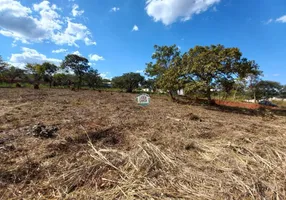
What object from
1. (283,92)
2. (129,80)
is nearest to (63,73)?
(129,80)

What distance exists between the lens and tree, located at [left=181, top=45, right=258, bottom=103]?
8.38m

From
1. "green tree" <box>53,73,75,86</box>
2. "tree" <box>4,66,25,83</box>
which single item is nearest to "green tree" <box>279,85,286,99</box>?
"green tree" <box>53,73,75,86</box>

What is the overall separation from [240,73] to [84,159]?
945cm

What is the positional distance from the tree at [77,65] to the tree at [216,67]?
71.9ft

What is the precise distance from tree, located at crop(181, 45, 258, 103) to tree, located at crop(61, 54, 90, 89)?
21.9 metres

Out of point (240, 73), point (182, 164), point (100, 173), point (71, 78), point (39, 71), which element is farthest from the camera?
point (71, 78)

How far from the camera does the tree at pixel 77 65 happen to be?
2517 cm

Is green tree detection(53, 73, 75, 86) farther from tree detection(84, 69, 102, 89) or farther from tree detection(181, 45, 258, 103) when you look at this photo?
tree detection(181, 45, 258, 103)

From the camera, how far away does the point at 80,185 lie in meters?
1.55

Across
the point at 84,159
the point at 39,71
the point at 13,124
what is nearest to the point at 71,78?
the point at 39,71

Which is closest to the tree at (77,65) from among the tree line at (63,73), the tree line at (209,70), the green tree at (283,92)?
the tree line at (63,73)

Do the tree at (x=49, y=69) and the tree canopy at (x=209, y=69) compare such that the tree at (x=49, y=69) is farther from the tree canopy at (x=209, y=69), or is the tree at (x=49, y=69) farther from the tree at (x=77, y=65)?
the tree canopy at (x=209, y=69)

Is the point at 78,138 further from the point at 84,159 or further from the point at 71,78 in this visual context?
the point at 71,78

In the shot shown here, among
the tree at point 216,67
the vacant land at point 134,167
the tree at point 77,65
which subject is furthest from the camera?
the tree at point 77,65
